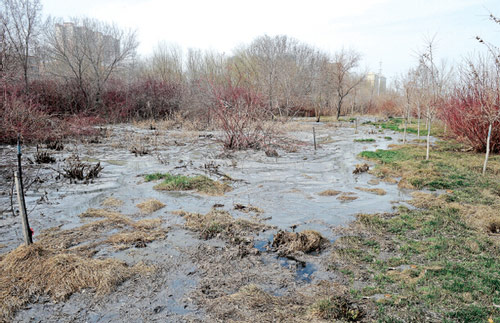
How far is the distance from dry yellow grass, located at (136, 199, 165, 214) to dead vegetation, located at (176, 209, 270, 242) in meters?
0.83

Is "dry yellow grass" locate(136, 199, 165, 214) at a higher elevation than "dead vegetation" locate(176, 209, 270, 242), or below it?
higher

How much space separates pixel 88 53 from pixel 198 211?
24612mm

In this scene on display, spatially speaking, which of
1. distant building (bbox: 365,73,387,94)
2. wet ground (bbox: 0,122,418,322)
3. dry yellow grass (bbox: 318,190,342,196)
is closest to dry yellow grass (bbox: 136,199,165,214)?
wet ground (bbox: 0,122,418,322)

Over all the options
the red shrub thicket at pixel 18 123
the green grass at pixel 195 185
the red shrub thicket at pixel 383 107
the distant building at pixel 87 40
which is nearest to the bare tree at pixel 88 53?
the distant building at pixel 87 40

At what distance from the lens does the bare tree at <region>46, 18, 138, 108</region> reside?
25.6 m

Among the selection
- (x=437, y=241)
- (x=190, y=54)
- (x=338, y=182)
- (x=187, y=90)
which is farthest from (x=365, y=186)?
(x=190, y=54)

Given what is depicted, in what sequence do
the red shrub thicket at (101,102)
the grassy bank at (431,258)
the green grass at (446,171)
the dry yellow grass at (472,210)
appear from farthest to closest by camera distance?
the red shrub thicket at (101,102), the green grass at (446,171), the dry yellow grass at (472,210), the grassy bank at (431,258)

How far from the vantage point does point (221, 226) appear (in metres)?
5.55

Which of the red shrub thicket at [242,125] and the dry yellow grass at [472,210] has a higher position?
the red shrub thicket at [242,125]

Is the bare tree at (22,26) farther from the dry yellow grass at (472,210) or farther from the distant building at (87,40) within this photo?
the dry yellow grass at (472,210)

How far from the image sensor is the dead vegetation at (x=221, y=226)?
5309 mm

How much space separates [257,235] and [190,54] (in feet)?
114

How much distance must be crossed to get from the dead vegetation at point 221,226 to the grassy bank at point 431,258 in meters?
1.39

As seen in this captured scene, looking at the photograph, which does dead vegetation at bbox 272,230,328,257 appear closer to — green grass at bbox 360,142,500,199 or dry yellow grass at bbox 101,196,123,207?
dry yellow grass at bbox 101,196,123,207
